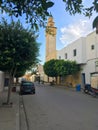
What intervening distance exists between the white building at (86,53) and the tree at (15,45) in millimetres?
22716

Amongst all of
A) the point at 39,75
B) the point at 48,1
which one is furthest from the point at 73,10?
the point at 39,75

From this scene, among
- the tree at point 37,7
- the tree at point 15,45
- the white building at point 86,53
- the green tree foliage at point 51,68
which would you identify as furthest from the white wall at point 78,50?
the tree at point 37,7

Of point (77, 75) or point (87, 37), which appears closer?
point (87, 37)

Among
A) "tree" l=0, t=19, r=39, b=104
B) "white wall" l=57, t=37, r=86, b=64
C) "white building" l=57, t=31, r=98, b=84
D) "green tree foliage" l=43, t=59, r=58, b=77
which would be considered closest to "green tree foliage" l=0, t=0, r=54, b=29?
"tree" l=0, t=19, r=39, b=104

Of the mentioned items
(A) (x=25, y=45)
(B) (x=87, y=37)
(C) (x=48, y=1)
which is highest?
(B) (x=87, y=37)

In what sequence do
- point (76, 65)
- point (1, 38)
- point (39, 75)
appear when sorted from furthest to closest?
point (39, 75), point (76, 65), point (1, 38)

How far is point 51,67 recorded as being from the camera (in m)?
55.7

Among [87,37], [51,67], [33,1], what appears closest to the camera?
[33,1]

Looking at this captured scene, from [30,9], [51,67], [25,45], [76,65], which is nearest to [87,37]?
[76,65]

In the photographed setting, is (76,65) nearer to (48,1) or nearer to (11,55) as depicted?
(11,55)

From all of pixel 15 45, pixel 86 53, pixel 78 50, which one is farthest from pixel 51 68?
pixel 15 45

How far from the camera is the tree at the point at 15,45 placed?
51.0 feet

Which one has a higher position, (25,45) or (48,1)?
(25,45)

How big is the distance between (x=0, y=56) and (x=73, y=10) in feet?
39.3
